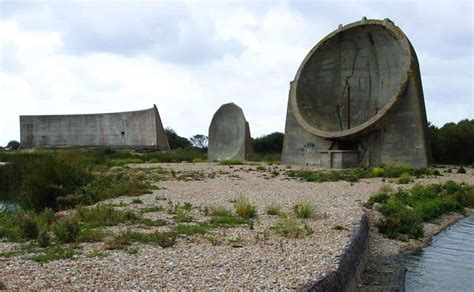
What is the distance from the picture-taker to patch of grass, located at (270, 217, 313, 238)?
→ 9.59 m

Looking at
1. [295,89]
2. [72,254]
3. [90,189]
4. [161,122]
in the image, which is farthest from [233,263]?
[161,122]

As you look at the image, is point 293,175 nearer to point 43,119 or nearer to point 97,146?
point 97,146

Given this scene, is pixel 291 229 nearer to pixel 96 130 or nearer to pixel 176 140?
A: pixel 96 130

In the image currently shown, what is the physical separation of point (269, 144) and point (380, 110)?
2540 cm

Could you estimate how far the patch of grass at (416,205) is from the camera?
497 inches

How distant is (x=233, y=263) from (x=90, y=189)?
981 centimetres

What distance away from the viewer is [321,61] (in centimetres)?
3322

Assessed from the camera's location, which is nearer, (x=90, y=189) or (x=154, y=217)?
(x=154, y=217)

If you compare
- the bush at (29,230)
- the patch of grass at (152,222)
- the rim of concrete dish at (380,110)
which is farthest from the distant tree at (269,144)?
the bush at (29,230)

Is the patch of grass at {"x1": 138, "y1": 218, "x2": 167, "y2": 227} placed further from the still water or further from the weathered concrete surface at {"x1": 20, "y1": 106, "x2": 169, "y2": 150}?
the weathered concrete surface at {"x1": 20, "y1": 106, "x2": 169, "y2": 150}

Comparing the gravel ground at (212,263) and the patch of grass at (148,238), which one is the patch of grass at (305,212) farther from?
the patch of grass at (148,238)

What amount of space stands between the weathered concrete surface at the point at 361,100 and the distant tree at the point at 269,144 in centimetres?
2051

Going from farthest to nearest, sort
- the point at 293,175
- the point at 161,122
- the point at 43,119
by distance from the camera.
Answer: the point at 43,119
the point at 161,122
the point at 293,175

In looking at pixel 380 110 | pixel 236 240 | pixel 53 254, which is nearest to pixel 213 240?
pixel 236 240
